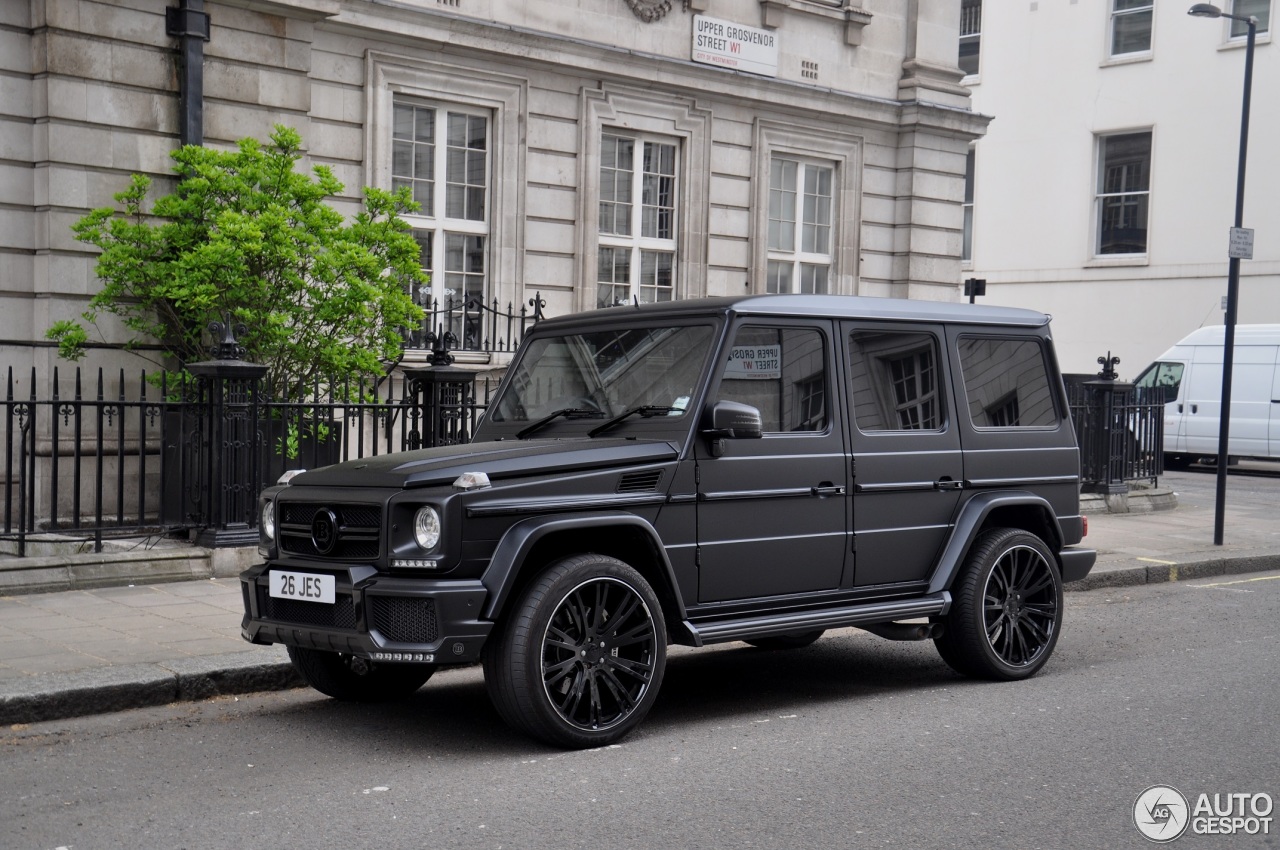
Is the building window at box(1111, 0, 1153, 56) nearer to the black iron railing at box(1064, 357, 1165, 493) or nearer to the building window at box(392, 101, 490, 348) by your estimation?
the black iron railing at box(1064, 357, 1165, 493)

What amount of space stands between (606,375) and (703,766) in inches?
82.7

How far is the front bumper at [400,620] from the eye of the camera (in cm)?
570

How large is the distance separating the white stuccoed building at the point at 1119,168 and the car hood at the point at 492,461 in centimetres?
2760

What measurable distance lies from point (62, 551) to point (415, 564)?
17.2ft

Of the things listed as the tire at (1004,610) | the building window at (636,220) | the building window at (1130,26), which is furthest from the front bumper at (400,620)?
the building window at (1130,26)

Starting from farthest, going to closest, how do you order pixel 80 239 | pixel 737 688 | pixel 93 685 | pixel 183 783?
pixel 80 239, pixel 737 688, pixel 93 685, pixel 183 783

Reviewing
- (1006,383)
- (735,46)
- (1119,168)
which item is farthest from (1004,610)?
(1119,168)

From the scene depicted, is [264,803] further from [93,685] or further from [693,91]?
[693,91]

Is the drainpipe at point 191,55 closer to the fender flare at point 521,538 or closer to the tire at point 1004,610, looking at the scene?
the fender flare at point 521,538

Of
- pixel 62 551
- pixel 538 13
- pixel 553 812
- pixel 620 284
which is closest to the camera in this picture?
pixel 553 812

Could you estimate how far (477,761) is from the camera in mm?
5871

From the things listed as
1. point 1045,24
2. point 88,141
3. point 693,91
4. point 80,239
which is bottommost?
point 80,239

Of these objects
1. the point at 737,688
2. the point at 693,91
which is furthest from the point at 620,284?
the point at 737,688

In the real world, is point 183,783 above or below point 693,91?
below
